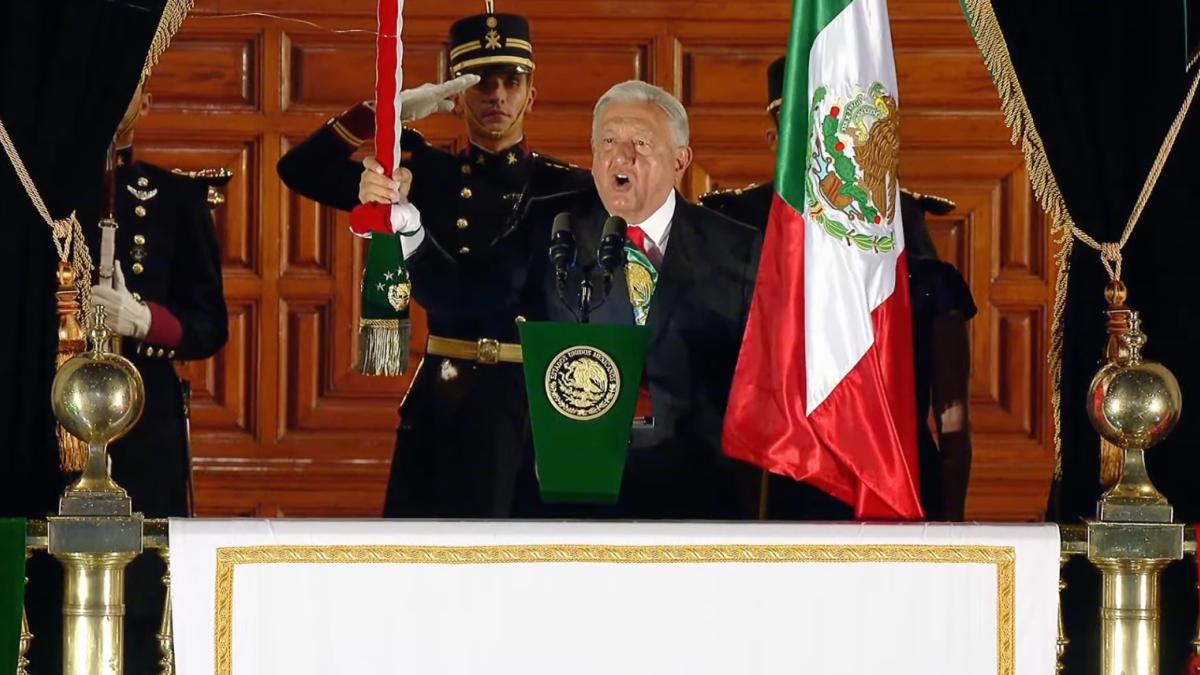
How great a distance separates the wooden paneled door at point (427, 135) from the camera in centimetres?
523

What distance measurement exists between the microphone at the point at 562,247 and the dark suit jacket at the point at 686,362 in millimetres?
43

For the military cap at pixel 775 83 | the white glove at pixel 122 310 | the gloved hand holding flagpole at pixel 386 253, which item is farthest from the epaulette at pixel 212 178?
the military cap at pixel 775 83

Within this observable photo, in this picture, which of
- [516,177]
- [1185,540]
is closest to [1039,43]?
[1185,540]

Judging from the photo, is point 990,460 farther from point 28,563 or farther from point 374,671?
point 28,563

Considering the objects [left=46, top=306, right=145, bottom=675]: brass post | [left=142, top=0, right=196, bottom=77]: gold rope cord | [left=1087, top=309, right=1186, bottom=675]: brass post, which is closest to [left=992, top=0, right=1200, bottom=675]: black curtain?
[left=1087, top=309, right=1186, bottom=675]: brass post

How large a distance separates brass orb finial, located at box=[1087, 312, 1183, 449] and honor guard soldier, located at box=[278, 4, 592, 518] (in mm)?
1477

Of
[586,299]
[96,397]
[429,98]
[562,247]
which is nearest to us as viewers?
[96,397]

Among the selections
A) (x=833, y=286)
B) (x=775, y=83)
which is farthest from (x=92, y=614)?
(x=775, y=83)

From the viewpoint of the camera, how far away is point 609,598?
3848 mm

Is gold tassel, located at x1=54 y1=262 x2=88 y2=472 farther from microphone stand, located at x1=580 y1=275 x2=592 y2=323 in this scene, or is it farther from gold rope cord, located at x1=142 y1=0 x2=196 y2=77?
microphone stand, located at x1=580 y1=275 x2=592 y2=323

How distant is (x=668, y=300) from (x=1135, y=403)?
127 centimetres

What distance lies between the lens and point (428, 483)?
4941 mm

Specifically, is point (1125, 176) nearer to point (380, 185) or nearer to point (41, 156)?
point (380, 185)

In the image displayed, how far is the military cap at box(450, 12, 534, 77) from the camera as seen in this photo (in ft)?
16.2
